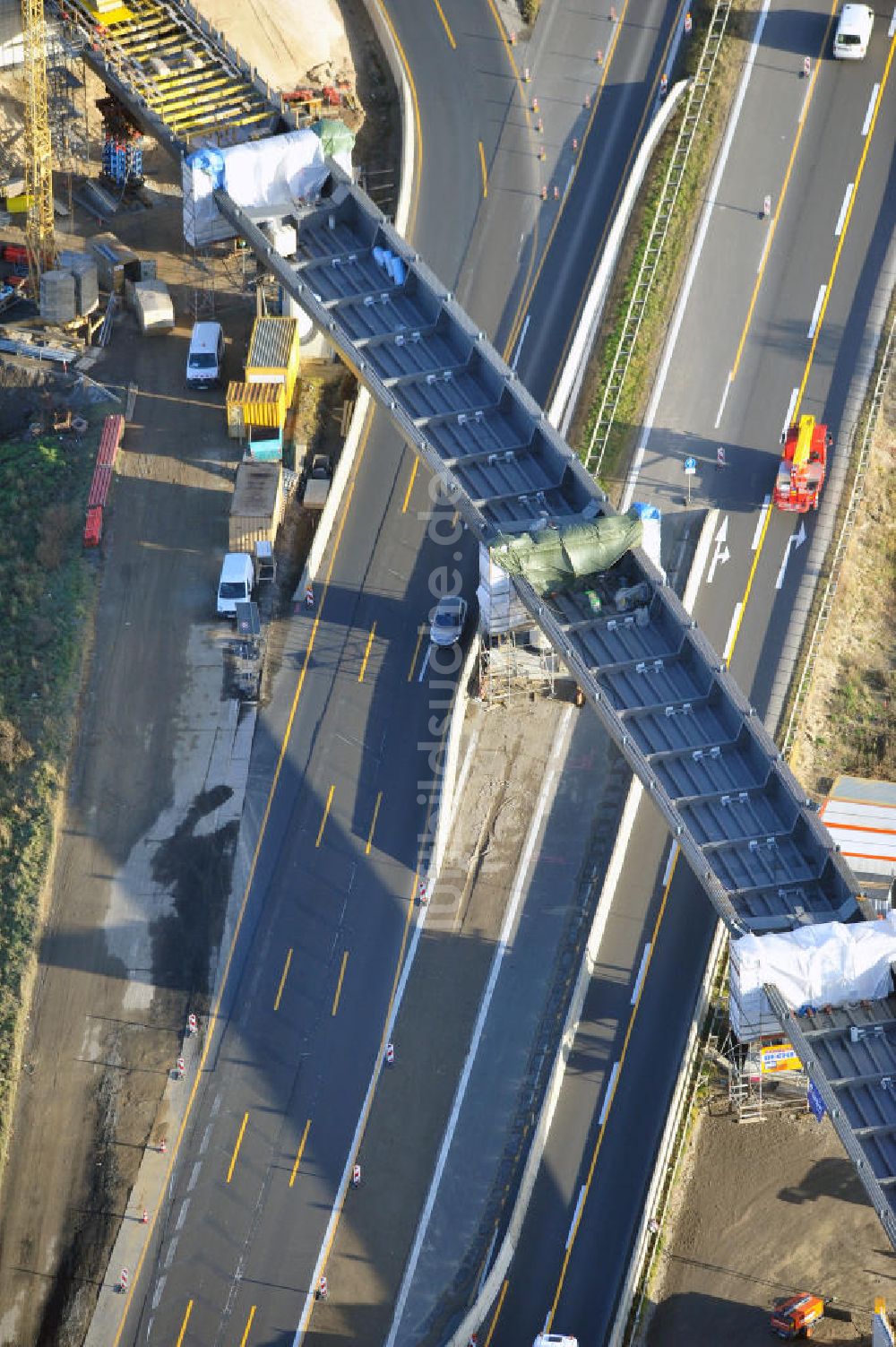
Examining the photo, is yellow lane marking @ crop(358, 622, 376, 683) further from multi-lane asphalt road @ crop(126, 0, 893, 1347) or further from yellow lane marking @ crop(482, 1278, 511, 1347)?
yellow lane marking @ crop(482, 1278, 511, 1347)

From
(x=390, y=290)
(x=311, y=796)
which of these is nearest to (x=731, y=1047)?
(x=311, y=796)

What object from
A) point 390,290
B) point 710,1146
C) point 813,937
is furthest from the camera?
point 390,290

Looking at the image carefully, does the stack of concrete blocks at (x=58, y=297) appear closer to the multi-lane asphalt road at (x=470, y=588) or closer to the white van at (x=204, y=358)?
the white van at (x=204, y=358)

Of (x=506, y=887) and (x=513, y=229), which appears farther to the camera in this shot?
(x=513, y=229)

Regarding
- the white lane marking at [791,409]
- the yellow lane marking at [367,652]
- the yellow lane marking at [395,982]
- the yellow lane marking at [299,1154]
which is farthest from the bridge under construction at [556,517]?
the yellow lane marking at [299,1154]

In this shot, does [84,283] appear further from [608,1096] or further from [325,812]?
[608,1096]

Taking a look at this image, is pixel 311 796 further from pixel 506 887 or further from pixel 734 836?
pixel 734 836

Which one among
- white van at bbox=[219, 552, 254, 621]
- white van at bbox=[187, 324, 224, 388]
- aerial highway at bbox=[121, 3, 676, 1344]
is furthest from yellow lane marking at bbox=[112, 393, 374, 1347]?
white van at bbox=[187, 324, 224, 388]
